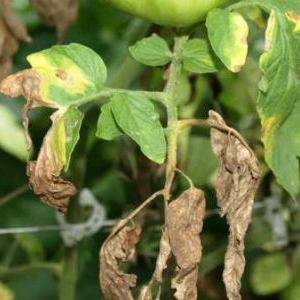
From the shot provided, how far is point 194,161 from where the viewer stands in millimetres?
1439

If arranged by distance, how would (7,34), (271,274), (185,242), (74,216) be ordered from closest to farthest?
(185,242) < (7,34) < (74,216) < (271,274)

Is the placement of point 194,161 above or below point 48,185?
below

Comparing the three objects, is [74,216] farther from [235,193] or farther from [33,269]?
[235,193]

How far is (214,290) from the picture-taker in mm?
1623

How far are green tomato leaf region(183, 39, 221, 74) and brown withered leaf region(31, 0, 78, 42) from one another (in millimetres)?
353

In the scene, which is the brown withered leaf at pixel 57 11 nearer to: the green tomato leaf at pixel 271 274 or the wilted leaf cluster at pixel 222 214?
the wilted leaf cluster at pixel 222 214

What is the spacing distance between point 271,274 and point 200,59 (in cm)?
68

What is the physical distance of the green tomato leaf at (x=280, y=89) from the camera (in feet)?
2.81

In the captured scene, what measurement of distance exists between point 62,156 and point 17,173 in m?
0.93

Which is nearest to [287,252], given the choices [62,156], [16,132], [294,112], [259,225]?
[259,225]

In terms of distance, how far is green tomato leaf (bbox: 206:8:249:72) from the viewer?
0.86 m

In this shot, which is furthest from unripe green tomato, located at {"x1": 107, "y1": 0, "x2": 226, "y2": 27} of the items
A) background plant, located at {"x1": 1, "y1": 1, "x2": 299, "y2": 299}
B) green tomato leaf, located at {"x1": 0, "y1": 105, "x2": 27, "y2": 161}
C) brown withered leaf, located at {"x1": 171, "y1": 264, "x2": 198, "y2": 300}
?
A: green tomato leaf, located at {"x1": 0, "y1": 105, "x2": 27, "y2": 161}

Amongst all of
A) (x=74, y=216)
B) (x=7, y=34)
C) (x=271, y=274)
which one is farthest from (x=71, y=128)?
(x=271, y=274)

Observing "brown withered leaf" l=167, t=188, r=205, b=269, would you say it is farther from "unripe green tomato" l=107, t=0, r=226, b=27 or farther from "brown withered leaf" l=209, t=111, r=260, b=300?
"unripe green tomato" l=107, t=0, r=226, b=27
